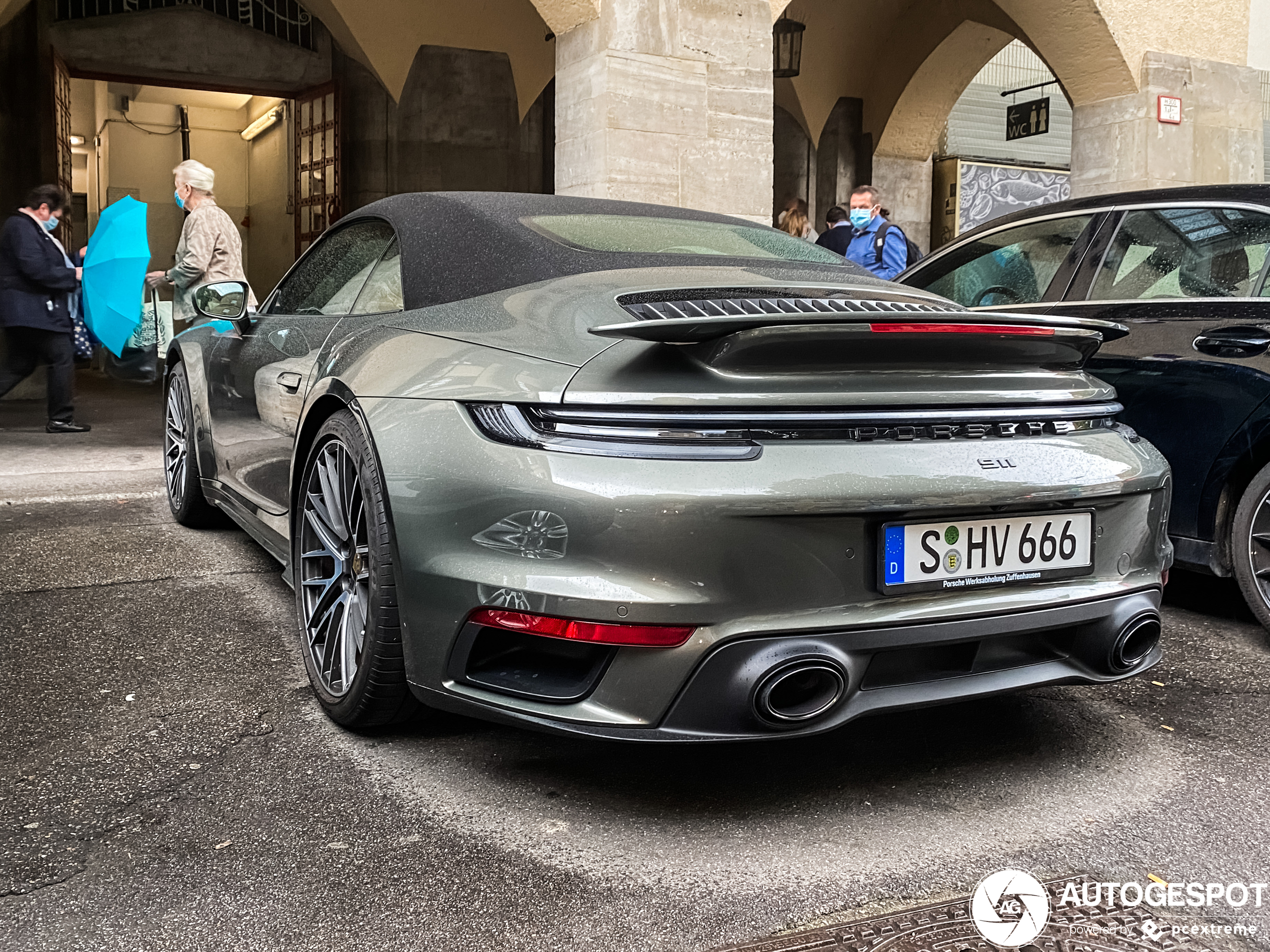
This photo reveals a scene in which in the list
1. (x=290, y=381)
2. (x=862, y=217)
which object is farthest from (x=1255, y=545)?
(x=862, y=217)

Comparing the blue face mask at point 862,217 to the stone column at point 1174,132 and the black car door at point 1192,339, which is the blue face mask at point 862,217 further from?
the black car door at point 1192,339

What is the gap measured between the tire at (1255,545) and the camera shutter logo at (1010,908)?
186cm

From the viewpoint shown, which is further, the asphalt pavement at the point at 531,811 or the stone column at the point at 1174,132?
the stone column at the point at 1174,132

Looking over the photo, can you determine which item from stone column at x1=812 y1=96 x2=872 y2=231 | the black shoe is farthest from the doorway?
the black shoe

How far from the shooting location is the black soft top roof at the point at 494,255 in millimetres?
2637

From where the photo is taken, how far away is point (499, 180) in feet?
55.5

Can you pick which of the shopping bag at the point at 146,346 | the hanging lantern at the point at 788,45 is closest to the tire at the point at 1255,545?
the shopping bag at the point at 146,346

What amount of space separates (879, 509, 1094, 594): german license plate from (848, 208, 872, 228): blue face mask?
5680 mm

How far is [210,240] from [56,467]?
1611 mm

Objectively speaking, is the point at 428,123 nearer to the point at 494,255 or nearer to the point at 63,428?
the point at 63,428

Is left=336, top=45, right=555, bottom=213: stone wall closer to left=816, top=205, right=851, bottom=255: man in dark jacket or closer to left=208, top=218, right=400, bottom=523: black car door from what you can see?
left=816, top=205, right=851, bottom=255: man in dark jacket

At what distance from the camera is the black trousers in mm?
7645

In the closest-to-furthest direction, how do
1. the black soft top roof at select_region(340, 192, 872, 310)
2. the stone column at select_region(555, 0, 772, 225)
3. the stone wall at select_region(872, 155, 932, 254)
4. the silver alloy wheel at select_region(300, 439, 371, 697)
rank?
1. the silver alloy wheel at select_region(300, 439, 371, 697)
2. the black soft top roof at select_region(340, 192, 872, 310)
3. the stone column at select_region(555, 0, 772, 225)
4. the stone wall at select_region(872, 155, 932, 254)

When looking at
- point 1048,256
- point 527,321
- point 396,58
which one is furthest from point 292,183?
point 527,321
